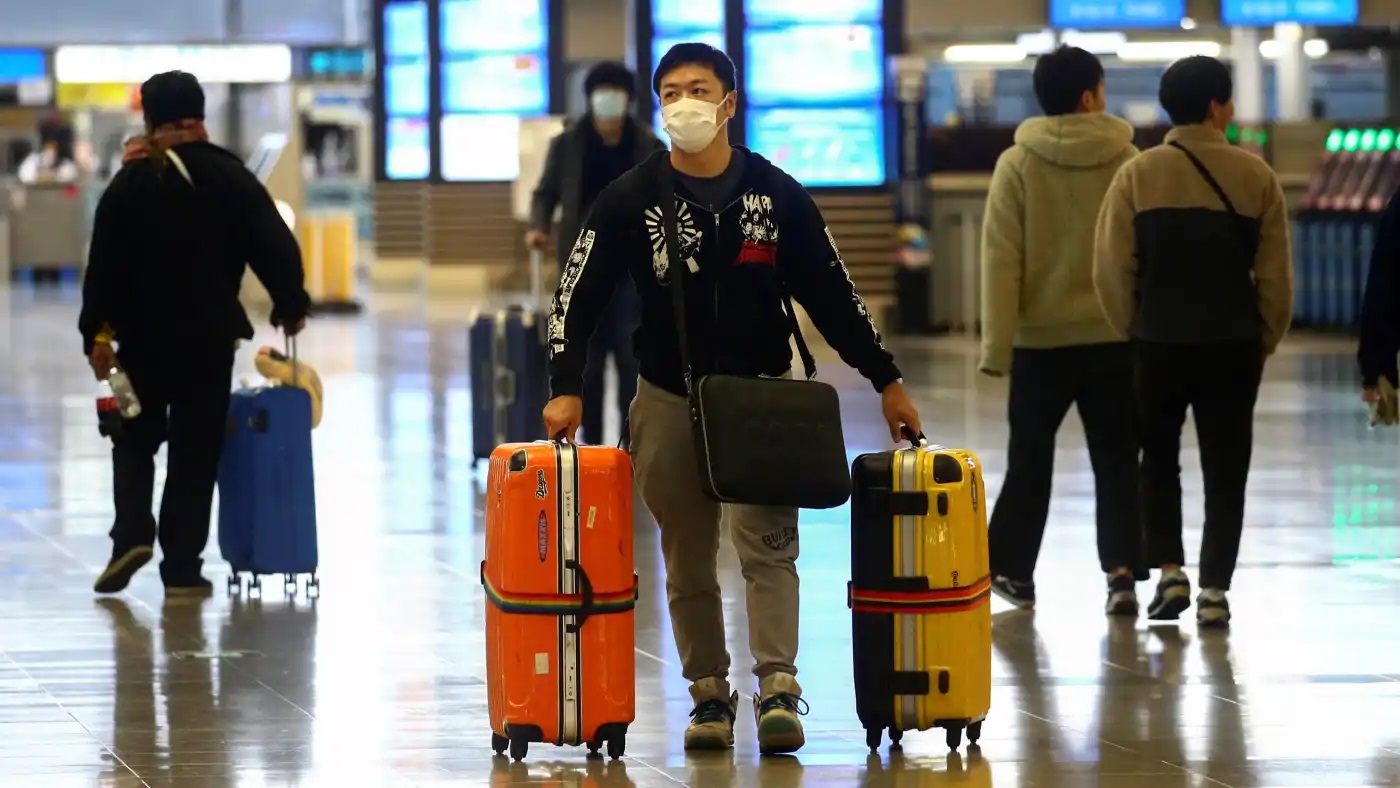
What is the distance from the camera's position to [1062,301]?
7434mm

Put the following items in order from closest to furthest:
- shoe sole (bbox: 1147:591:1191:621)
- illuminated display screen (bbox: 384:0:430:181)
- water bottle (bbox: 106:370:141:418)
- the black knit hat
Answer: shoe sole (bbox: 1147:591:1191:621)
water bottle (bbox: 106:370:141:418)
the black knit hat
illuminated display screen (bbox: 384:0:430:181)

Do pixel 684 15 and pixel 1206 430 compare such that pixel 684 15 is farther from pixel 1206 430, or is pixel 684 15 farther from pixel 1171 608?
pixel 1171 608

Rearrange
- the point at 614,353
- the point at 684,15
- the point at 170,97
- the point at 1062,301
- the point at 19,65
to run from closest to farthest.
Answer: the point at 1062,301 < the point at 170,97 < the point at 614,353 < the point at 684,15 < the point at 19,65

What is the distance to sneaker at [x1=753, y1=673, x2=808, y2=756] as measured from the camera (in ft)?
17.6

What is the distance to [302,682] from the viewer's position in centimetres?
644

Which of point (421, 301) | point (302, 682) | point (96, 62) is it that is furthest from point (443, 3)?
point (302, 682)

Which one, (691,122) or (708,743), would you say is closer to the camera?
(691,122)

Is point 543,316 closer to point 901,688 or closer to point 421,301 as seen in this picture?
point 901,688

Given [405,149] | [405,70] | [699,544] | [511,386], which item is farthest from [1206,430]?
[405,149]

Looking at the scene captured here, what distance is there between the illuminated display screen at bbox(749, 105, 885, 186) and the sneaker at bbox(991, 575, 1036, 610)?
13.4 metres

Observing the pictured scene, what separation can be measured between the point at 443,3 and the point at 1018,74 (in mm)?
7384

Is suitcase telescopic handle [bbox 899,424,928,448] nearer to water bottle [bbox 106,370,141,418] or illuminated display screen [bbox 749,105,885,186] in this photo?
water bottle [bbox 106,370,141,418]

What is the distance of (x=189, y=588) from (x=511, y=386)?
3.73 m

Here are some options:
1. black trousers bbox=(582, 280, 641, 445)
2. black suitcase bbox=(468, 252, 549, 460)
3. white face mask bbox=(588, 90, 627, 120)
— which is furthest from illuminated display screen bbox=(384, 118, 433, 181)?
white face mask bbox=(588, 90, 627, 120)
